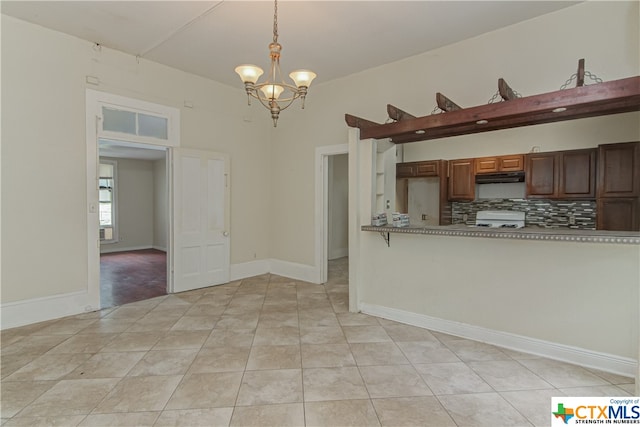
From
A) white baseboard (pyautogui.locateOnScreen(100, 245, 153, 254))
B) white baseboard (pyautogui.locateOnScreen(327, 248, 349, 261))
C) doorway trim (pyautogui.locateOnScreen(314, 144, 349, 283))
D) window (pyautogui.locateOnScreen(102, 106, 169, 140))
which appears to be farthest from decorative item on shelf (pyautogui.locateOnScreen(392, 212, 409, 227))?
white baseboard (pyautogui.locateOnScreen(100, 245, 153, 254))

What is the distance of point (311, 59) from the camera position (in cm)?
430

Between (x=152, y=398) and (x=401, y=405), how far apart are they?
1.67 m

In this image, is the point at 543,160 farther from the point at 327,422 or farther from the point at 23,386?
the point at 23,386

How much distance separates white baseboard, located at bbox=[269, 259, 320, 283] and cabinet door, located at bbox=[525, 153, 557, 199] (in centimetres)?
328

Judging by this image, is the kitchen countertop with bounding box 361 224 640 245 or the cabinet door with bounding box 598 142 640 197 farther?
the cabinet door with bounding box 598 142 640 197

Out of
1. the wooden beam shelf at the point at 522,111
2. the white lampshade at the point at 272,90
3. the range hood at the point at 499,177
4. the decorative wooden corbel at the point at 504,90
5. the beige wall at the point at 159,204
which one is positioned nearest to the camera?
the wooden beam shelf at the point at 522,111

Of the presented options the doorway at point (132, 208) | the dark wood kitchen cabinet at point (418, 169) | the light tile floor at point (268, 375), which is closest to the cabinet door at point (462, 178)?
the dark wood kitchen cabinet at point (418, 169)

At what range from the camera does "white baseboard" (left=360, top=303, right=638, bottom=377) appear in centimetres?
247

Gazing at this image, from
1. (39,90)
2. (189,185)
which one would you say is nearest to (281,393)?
(189,185)

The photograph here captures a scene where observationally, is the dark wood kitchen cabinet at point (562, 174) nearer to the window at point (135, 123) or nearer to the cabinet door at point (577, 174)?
the cabinet door at point (577, 174)

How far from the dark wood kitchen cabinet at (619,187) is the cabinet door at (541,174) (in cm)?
46

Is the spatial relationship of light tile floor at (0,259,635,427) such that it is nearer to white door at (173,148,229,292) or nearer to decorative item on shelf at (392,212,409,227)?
decorative item on shelf at (392,212,409,227)

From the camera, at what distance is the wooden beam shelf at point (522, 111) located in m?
2.30

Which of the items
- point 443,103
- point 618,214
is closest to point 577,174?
point 618,214
